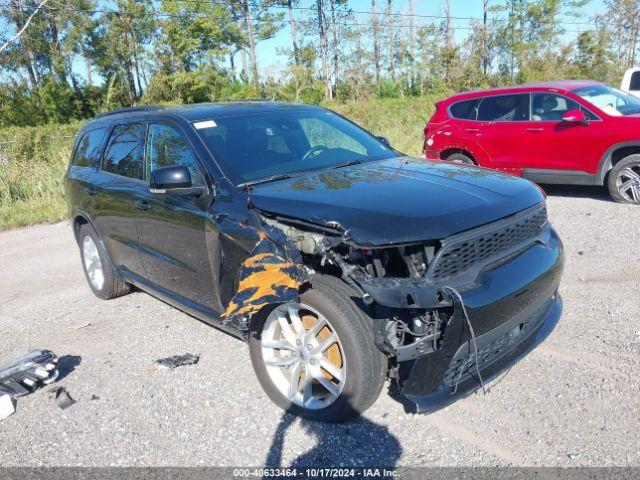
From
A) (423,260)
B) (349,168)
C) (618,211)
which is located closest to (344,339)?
(423,260)

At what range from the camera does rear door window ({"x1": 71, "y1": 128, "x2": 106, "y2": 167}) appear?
17.6 ft

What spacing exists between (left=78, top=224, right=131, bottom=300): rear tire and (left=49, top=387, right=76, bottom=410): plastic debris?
1.67 meters

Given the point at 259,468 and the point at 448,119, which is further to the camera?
the point at 448,119

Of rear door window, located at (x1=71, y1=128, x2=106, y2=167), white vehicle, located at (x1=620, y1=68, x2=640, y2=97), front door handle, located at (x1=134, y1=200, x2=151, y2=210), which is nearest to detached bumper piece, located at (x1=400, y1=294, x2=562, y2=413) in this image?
front door handle, located at (x1=134, y1=200, x2=151, y2=210)

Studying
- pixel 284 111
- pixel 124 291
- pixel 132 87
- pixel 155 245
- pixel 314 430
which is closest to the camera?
pixel 314 430

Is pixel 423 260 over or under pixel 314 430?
over

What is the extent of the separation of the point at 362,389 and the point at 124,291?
11.9 feet

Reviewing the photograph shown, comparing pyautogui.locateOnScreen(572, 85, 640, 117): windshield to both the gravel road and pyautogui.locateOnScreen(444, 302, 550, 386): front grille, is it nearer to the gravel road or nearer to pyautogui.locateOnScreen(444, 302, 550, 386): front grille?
the gravel road

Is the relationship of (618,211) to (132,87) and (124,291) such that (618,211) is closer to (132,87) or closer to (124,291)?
(124,291)

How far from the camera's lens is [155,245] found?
14.1 ft

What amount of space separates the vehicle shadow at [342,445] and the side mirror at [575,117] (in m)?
6.54

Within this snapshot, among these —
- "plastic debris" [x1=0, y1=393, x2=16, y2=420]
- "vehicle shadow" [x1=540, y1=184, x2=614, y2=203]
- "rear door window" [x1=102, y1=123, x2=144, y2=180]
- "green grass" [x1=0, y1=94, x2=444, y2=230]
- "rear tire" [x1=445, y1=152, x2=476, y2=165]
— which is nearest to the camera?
"plastic debris" [x1=0, y1=393, x2=16, y2=420]

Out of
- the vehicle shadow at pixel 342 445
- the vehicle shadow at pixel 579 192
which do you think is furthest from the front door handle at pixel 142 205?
the vehicle shadow at pixel 579 192

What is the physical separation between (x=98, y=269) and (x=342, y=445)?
3.67 metres
